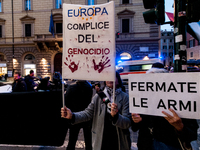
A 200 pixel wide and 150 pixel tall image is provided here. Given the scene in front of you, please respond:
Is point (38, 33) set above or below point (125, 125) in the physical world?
above

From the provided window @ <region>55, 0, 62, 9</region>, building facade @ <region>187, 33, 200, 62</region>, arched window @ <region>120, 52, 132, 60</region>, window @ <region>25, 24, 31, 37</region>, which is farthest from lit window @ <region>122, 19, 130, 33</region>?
building facade @ <region>187, 33, 200, 62</region>

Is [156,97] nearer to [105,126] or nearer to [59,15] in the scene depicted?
[105,126]

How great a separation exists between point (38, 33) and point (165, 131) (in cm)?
2313

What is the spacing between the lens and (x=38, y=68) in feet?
70.1

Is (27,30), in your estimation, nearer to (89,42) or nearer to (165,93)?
(89,42)

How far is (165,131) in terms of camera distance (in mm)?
1419

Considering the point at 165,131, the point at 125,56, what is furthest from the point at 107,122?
the point at 125,56

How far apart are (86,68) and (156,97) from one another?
874 millimetres

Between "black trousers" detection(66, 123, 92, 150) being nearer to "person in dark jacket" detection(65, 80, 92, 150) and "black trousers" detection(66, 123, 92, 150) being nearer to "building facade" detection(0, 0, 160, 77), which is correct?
"person in dark jacket" detection(65, 80, 92, 150)

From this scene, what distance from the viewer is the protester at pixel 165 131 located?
1.31 m

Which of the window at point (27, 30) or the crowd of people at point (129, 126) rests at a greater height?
the window at point (27, 30)

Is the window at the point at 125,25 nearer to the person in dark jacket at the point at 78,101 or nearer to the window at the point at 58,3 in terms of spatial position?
the window at the point at 58,3

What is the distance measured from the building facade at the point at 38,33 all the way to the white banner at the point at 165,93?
18.5m

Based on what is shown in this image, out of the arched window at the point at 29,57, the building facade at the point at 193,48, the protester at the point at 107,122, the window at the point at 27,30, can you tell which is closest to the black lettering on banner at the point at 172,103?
the protester at the point at 107,122
